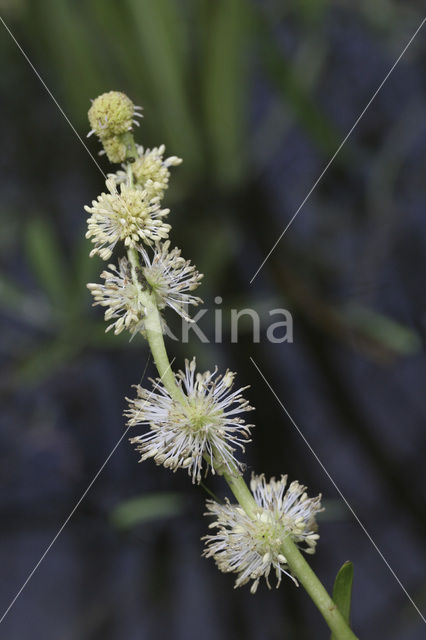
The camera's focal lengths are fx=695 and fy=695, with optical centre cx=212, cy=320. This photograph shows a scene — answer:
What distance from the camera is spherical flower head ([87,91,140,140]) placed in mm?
813

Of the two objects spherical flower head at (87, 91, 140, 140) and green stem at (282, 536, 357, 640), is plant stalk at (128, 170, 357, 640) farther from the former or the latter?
spherical flower head at (87, 91, 140, 140)

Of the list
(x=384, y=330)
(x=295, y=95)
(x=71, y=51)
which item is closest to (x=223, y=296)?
(x=384, y=330)

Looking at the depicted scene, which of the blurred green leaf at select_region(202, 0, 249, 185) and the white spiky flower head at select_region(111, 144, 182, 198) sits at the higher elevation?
the blurred green leaf at select_region(202, 0, 249, 185)

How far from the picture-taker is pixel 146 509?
1881 millimetres

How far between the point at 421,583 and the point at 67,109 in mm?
2049

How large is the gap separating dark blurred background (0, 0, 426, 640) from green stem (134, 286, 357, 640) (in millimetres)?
1107

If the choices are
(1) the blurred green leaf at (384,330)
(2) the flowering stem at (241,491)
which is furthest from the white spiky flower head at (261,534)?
(1) the blurred green leaf at (384,330)

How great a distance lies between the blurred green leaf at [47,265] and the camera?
2273 mm

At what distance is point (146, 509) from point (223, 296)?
80 cm

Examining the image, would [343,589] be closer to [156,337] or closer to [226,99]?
[156,337]

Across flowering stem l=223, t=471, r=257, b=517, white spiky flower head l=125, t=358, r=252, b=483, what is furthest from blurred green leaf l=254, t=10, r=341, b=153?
flowering stem l=223, t=471, r=257, b=517

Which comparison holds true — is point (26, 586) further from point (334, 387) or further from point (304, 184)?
point (304, 184)

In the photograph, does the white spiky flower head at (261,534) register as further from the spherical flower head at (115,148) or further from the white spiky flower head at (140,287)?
the spherical flower head at (115,148)

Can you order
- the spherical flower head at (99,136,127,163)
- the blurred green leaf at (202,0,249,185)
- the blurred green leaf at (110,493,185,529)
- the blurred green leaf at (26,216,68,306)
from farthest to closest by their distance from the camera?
the blurred green leaf at (202,0,249,185) → the blurred green leaf at (26,216,68,306) → the blurred green leaf at (110,493,185,529) → the spherical flower head at (99,136,127,163)
